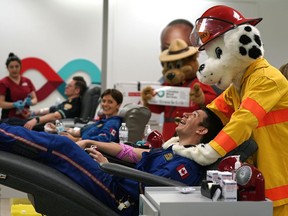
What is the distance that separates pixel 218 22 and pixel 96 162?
963 millimetres

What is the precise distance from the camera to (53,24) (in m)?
7.64

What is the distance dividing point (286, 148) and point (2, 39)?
595 centimetres

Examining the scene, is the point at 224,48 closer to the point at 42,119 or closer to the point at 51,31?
the point at 42,119

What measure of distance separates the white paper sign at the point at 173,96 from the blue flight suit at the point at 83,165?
2.32m

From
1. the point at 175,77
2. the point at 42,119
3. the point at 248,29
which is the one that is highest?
the point at 248,29

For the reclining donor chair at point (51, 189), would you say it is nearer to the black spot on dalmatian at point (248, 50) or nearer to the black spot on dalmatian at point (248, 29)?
the black spot on dalmatian at point (248, 50)

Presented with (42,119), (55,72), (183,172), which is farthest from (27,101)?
(183,172)

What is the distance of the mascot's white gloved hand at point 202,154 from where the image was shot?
7.23 feet

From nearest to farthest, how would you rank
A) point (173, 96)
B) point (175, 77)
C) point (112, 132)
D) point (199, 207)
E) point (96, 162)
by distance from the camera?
1. point (199, 207)
2. point (96, 162)
3. point (112, 132)
4. point (173, 96)
5. point (175, 77)

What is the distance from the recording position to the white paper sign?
485 cm

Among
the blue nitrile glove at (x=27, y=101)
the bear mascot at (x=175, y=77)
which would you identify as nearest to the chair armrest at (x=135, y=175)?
the bear mascot at (x=175, y=77)

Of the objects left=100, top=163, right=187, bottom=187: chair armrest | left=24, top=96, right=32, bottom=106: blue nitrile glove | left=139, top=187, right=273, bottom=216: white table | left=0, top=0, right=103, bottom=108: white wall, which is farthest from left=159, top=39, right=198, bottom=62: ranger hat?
left=139, top=187, right=273, bottom=216: white table

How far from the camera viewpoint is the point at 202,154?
225 cm

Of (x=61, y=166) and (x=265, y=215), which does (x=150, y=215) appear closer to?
(x=265, y=215)
